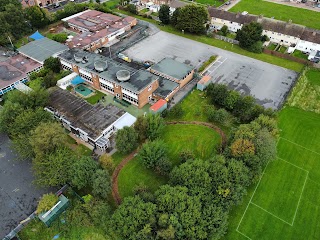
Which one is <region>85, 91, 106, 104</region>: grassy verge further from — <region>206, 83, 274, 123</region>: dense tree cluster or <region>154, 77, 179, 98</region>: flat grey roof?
<region>206, 83, 274, 123</region>: dense tree cluster

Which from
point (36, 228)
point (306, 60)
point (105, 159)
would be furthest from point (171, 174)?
point (306, 60)

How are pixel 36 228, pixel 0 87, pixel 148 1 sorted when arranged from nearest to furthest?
pixel 36 228, pixel 0 87, pixel 148 1

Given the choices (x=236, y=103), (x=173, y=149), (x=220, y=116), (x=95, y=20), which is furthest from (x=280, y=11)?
(x=173, y=149)

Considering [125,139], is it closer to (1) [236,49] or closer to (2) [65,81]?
(2) [65,81]

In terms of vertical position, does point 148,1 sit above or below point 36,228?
above

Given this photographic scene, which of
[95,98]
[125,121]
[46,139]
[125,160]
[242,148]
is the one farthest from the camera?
[95,98]

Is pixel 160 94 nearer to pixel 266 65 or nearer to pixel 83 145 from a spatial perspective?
pixel 83 145
